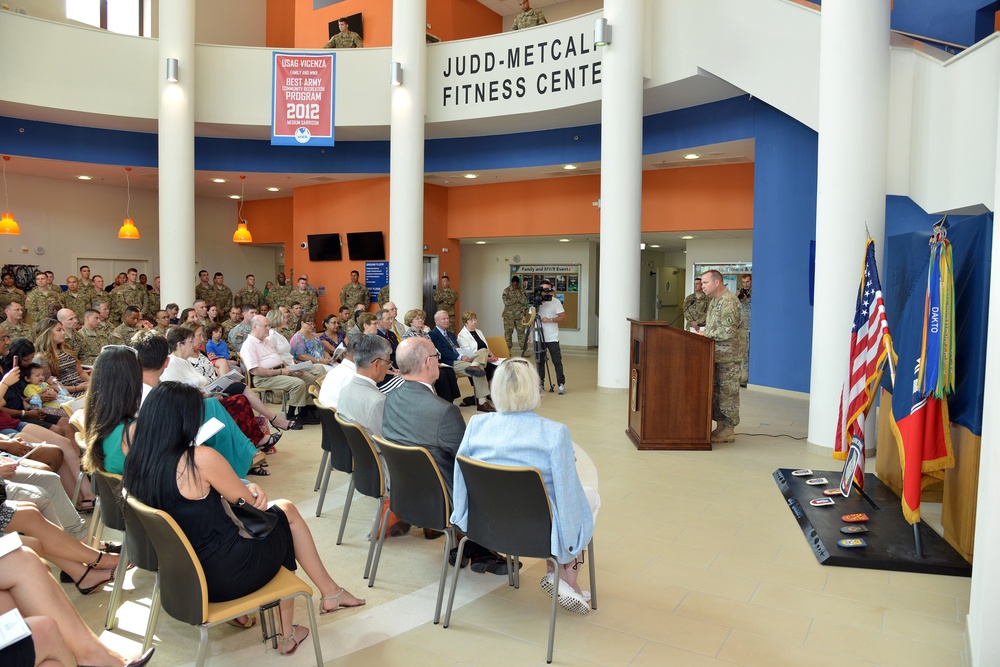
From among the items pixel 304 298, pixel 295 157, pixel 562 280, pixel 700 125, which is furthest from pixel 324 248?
pixel 700 125

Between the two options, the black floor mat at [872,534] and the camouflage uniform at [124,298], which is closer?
the black floor mat at [872,534]

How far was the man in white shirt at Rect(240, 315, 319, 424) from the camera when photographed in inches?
289

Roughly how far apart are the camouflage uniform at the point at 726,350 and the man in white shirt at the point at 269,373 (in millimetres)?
4177

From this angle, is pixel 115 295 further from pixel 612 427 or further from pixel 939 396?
pixel 939 396

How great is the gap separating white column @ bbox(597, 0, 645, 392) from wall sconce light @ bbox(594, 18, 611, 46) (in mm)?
85

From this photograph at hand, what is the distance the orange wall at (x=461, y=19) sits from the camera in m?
13.4

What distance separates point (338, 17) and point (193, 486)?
43.4 ft

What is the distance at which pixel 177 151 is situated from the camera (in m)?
11.1

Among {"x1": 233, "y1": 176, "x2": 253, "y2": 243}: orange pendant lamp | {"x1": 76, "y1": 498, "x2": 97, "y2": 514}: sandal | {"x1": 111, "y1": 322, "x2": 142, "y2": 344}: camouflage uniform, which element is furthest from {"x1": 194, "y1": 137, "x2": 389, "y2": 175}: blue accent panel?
{"x1": 76, "y1": 498, "x2": 97, "y2": 514}: sandal

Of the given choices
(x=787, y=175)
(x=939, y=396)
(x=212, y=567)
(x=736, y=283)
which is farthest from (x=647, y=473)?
(x=736, y=283)

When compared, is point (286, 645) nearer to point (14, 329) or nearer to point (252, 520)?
point (252, 520)

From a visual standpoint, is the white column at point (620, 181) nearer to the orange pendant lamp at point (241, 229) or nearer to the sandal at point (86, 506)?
the sandal at point (86, 506)

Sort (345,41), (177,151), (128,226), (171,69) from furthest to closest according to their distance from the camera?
(345,41) < (128,226) < (177,151) < (171,69)

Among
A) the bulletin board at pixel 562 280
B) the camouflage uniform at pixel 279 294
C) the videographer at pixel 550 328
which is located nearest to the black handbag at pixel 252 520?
the videographer at pixel 550 328
